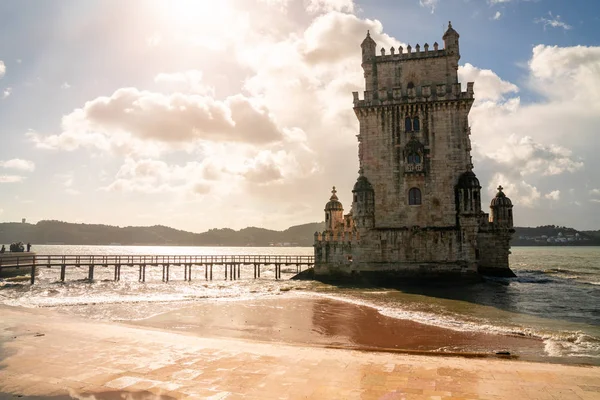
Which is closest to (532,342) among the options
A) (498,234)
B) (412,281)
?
(412,281)

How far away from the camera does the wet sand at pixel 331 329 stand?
14.0 meters

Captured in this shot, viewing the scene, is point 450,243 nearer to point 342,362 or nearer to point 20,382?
point 342,362

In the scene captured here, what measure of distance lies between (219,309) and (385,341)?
36.6ft

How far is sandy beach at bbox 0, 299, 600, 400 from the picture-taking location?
837 cm

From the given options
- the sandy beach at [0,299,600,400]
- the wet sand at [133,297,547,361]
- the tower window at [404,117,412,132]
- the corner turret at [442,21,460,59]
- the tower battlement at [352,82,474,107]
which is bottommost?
the wet sand at [133,297,547,361]

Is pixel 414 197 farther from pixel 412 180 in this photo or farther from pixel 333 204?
pixel 333 204

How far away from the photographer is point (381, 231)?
35.8 m

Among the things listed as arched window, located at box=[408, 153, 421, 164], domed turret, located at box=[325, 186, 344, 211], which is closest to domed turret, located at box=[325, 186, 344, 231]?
domed turret, located at box=[325, 186, 344, 211]

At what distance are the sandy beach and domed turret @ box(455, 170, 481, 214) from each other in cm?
1939

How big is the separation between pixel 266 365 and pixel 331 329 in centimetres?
739

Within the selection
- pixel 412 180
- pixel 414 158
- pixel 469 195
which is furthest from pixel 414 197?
pixel 469 195

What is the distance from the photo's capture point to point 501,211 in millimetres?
40250

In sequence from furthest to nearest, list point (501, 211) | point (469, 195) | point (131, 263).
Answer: point (131, 263) → point (501, 211) → point (469, 195)

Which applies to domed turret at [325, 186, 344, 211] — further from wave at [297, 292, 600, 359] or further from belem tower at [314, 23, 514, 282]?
wave at [297, 292, 600, 359]
